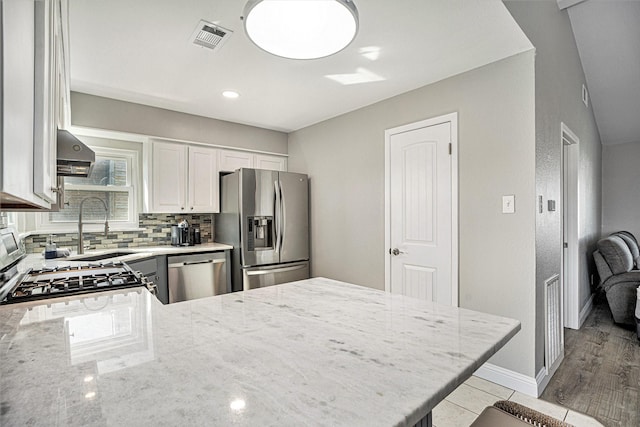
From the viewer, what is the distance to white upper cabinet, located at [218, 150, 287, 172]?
389cm

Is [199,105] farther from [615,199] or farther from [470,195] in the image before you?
[615,199]

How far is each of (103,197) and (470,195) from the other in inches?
141

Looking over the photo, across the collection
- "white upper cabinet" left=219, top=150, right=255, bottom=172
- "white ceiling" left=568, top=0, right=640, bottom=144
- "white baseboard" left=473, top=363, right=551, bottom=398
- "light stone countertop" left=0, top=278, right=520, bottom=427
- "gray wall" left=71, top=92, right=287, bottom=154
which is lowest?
"white baseboard" left=473, top=363, right=551, bottom=398

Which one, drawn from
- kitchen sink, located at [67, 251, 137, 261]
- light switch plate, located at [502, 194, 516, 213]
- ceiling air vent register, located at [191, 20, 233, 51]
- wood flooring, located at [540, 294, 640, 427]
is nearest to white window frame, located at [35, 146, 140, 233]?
kitchen sink, located at [67, 251, 137, 261]

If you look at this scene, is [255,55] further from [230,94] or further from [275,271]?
[275,271]

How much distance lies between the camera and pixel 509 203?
2285mm

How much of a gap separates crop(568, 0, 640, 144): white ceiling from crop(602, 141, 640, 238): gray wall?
487mm

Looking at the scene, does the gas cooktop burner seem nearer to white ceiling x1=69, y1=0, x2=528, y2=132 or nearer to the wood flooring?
white ceiling x1=69, y1=0, x2=528, y2=132

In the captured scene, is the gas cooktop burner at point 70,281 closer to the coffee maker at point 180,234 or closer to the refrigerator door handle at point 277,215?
the coffee maker at point 180,234

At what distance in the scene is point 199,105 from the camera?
11.1 feet

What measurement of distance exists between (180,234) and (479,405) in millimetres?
3136

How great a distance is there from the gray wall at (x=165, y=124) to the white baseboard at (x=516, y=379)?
334 centimetres

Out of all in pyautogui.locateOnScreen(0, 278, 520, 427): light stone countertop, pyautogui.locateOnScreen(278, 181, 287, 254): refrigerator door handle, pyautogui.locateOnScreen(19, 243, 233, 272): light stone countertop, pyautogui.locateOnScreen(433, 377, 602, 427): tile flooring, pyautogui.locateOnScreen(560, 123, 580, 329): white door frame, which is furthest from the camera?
pyautogui.locateOnScreen(278, 181, 287, 254): refrigerator door handle

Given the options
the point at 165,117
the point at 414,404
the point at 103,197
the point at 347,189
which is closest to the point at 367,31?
the point at 347,189
